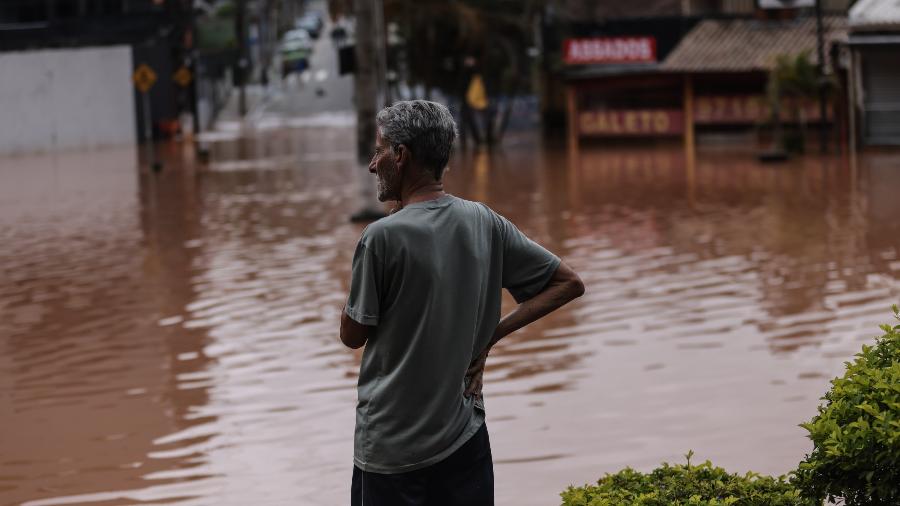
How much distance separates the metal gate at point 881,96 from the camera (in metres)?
36.1

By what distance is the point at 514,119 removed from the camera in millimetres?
62281

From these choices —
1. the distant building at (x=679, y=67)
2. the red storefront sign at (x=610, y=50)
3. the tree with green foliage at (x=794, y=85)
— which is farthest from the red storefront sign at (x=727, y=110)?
the tree with green foliage at (x=794, y=85)

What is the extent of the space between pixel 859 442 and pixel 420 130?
1.41 meters

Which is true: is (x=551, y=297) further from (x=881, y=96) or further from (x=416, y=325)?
(x=881, y=96)

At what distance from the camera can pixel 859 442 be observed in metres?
4.02

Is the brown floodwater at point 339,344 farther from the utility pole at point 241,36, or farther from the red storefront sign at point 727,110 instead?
the utility pole at point 241,36

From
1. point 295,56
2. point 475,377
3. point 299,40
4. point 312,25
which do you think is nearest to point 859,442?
point 475,377

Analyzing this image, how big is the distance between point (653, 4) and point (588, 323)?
180 feet

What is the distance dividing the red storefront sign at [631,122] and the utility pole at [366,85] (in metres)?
21.4

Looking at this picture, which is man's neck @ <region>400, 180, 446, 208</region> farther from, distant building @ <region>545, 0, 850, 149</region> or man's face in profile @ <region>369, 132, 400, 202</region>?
distant building @ <region>545, 0, 850, 149</region>

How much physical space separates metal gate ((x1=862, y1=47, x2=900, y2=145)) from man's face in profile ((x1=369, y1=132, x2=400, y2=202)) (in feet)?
110

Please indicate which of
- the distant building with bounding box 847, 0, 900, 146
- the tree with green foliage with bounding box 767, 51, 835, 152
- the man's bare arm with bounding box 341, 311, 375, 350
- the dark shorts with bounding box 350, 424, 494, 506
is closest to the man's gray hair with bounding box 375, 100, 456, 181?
the man's bare arm with bounding box 341, 311, 375, 350

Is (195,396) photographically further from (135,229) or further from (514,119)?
(514,119)

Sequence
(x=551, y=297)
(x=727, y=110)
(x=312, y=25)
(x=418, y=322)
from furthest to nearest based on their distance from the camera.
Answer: (x=312, y=25)
(x=727, y=110)
(x=551, y=297)
(x=418, y=322)
